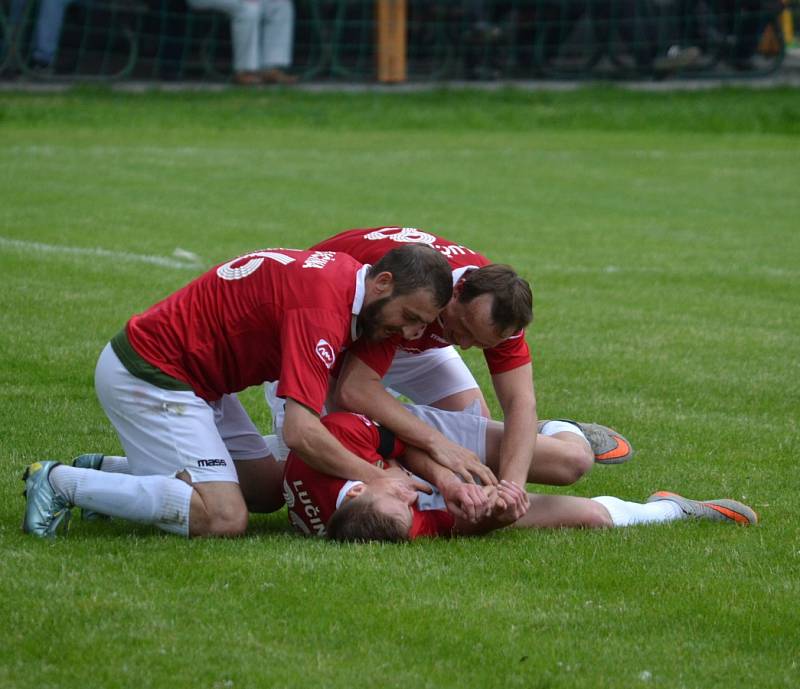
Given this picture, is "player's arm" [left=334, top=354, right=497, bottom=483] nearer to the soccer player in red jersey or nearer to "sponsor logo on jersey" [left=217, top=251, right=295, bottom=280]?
the soccer player in red jersey

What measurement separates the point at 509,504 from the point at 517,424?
481 millimetres

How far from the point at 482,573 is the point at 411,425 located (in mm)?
828

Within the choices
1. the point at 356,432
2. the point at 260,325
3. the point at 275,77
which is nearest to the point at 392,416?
the point at 356,432

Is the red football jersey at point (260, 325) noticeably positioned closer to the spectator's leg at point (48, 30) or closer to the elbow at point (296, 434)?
the elbow at point (296, 434)

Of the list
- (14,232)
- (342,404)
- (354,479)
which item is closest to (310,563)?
(354,479)

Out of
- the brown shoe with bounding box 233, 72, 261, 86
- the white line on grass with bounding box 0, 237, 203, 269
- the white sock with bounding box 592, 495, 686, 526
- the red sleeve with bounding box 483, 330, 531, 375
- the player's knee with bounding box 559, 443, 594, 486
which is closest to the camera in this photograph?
the white sock with bounding box 592, 495, 686, 526

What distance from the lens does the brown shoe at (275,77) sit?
26125 millimetres

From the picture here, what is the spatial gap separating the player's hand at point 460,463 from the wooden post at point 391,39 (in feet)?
72.6

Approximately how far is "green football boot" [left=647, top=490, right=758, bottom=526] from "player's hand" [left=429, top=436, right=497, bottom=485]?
829 mm

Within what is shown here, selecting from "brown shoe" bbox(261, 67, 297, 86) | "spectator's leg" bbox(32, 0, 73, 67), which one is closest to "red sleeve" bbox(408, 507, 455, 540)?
"spectator's leg" bbox(32, 0, 73, 67)

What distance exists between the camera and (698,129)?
22812 mm

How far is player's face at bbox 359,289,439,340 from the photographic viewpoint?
17.0 ft

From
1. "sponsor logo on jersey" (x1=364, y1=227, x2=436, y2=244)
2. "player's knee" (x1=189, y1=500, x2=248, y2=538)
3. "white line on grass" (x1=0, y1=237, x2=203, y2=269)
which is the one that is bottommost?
"white line on grass" (x1=0, y1=237, x2=203, y2=269)

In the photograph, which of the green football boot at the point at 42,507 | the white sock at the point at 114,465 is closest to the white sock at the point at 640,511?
the white sock at the point at 114,465
